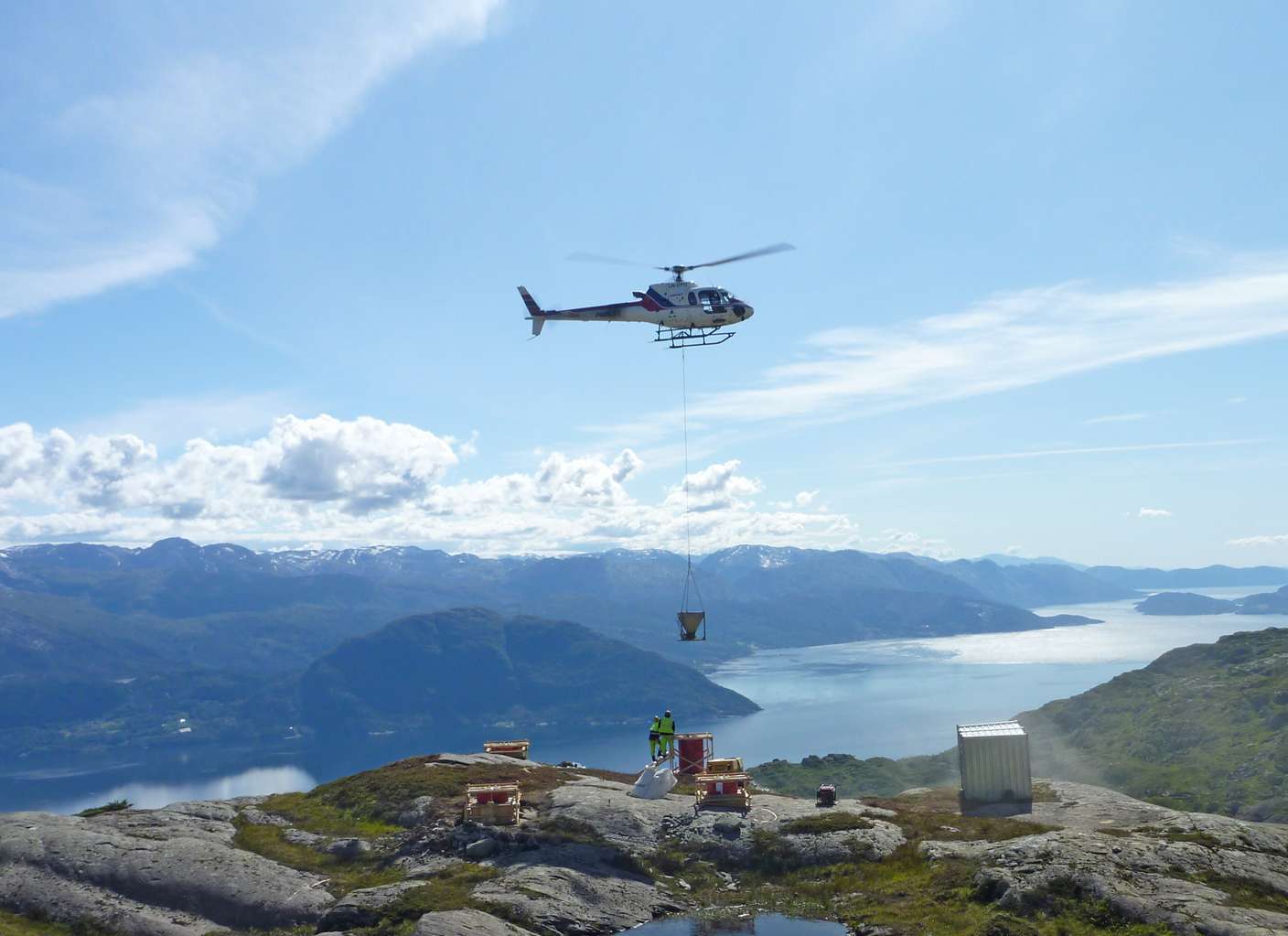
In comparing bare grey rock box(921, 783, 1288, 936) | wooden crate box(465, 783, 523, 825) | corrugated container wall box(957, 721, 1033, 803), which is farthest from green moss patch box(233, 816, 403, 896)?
corrugated container wall box(957, 721, 1033, 803)

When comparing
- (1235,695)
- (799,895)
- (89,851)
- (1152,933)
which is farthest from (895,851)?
(1235,695)

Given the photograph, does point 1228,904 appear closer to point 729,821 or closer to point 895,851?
point 895,851

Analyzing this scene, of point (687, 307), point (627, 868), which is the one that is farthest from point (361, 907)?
point (687, 307)

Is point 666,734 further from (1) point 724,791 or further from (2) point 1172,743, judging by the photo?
(2) point 1172,743

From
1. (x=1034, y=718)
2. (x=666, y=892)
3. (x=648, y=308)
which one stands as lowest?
(x=1034, y=718)

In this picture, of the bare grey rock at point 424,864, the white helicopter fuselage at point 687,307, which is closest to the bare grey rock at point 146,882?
the bare grey rock at point 424,864

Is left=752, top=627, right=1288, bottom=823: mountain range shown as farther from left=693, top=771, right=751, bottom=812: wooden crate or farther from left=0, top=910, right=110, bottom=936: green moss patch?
Answer: left=0, top=910, right=110, bottom=936: green moss patch

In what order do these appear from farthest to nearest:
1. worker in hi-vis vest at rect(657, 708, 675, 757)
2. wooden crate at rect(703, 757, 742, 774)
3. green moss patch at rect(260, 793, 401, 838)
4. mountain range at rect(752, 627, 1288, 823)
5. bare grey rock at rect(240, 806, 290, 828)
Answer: mountain range at rect(752, 627, 1288, 823)
worker in hi-vis vest at rect(657, 708, 675, 757)
wooden crate at rect(703, 757, 742, 774)
bare grey rock at rect(240, 806, 290, 828)
green moss patch at rect(260, 793, 401, 838)
